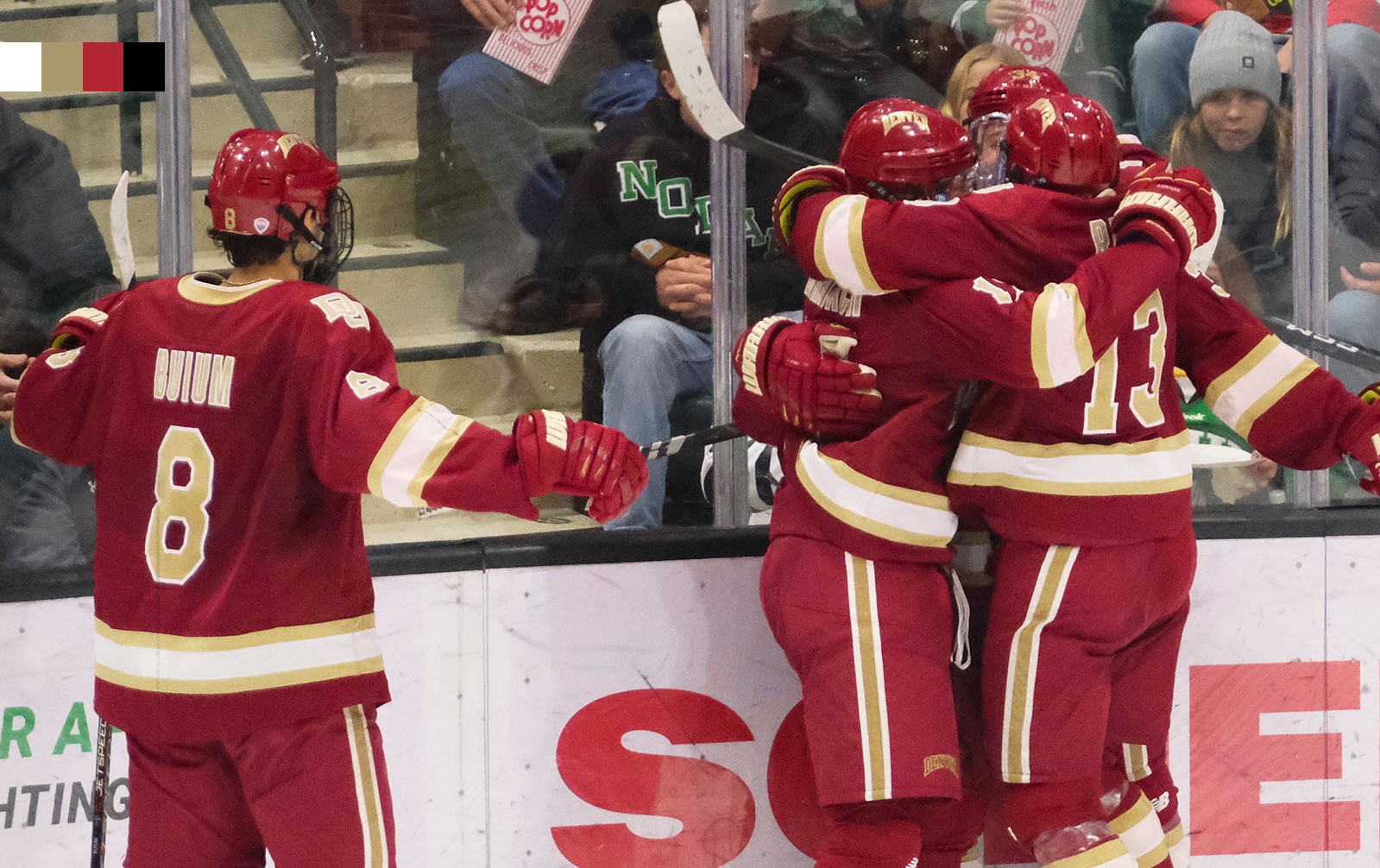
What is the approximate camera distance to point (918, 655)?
107 inches

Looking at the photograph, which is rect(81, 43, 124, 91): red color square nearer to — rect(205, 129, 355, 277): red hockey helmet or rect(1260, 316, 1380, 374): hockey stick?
rect(205, 129, 355, 277): red hockey helmet

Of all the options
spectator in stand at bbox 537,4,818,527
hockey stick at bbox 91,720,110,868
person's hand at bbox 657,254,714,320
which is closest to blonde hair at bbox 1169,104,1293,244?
spectator in stand at bbox 537,4,818,527

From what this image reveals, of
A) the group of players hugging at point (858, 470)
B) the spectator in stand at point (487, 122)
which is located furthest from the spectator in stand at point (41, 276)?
the spectator in stand at point (487, 122)

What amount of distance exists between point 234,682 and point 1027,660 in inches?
50.5

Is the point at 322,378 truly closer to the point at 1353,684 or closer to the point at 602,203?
the point at 602,203

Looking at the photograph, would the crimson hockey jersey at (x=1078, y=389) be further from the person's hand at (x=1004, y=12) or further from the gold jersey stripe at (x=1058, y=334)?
the person's hand at (x=1004, y=12)

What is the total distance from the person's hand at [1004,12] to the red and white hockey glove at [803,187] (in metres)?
0.73

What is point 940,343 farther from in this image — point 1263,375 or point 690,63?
point 690,63

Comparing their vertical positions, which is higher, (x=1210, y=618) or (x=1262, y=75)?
(x=1262, y=75)

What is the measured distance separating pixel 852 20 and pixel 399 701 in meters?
1.61

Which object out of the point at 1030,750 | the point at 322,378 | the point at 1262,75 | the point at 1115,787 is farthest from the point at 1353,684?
the point at 322,378

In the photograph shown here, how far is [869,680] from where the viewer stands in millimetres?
2682

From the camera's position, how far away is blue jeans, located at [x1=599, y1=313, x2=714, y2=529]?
329 centimetres

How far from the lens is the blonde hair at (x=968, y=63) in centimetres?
326
